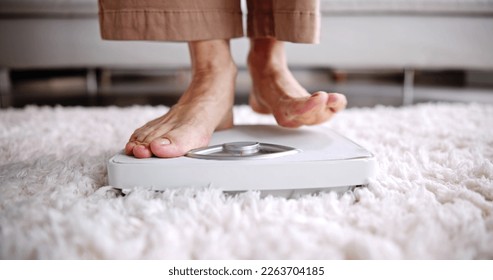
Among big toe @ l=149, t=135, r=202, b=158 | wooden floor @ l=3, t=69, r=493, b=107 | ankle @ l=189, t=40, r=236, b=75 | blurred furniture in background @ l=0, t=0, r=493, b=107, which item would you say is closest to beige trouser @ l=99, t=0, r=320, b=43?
ankle @ l=189, t=40, r=236, b=75

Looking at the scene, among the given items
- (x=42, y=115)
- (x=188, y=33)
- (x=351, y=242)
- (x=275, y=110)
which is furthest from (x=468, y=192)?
(x=42, y=115)

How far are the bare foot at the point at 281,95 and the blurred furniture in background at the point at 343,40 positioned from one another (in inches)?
27.6

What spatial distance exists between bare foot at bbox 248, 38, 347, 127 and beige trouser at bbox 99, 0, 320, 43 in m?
0.09

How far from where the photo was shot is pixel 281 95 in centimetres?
71

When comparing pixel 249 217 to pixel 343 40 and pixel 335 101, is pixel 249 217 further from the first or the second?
pixel 343 40

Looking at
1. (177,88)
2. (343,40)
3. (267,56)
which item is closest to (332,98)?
(267,56)

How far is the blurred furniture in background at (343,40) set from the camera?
1454 mm

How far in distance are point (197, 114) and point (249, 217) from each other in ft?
0.77

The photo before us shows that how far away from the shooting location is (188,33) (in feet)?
2.08

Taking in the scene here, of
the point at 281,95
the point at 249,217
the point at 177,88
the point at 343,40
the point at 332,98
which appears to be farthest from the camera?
the point at 177,88

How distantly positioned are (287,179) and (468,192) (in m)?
0.21

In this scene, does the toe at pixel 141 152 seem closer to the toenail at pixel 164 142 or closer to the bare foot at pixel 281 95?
the toenail at pixel 164 142

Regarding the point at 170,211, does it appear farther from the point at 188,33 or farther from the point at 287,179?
the point at 188,33

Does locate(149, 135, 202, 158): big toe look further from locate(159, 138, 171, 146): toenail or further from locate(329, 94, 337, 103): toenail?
locate(329, 94, 337, 103): toenail
